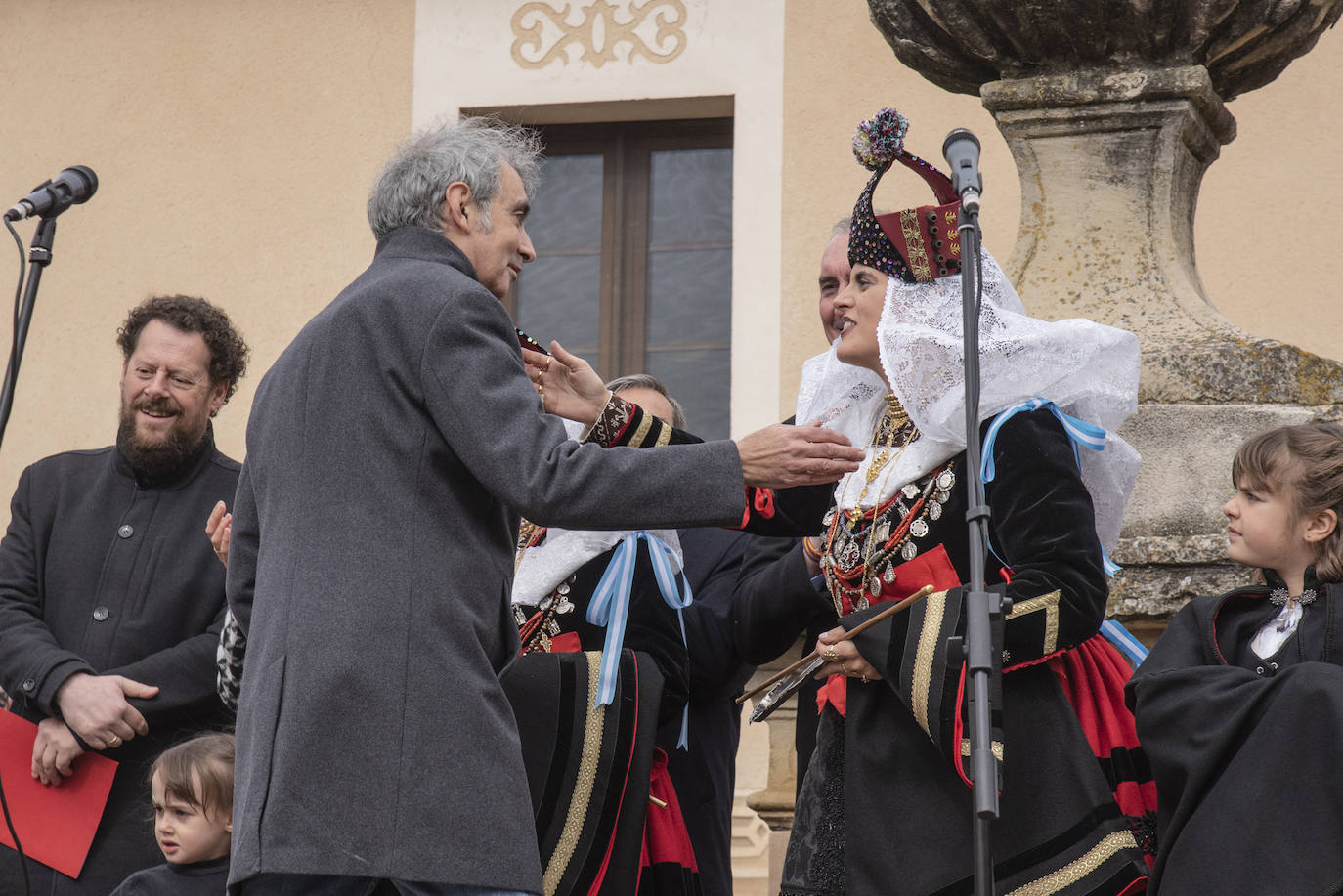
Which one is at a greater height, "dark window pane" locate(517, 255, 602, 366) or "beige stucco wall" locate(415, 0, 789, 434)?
"beige stucco wall" locate(415, 0, 789, 434)

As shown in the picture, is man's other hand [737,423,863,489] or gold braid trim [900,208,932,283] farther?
gold braid trim [900,208,932,283]

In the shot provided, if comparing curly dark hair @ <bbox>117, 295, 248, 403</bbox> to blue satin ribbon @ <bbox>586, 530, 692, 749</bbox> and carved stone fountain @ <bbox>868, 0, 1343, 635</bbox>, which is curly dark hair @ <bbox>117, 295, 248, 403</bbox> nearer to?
blue satin ribbon @ <bbox>586, 530, 692, 749</bbox>

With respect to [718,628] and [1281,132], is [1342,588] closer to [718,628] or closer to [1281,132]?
[718,628]

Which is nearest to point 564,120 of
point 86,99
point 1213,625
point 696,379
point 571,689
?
point 696,379

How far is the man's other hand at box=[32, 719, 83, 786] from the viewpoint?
12.9ft

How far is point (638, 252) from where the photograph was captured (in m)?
7.92

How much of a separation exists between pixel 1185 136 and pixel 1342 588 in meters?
1.43

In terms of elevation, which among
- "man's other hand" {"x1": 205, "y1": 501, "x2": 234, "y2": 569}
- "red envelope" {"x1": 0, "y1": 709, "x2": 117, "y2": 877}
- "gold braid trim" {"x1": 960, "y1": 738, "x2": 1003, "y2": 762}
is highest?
"man's other hand" {"x1": 205, "y1": 501, "x2": 234, "y2": 569}

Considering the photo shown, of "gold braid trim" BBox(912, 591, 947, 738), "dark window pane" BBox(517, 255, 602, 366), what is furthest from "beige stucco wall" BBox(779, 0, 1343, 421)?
"gold braid trim" BBox(912, 591, 947, 738)

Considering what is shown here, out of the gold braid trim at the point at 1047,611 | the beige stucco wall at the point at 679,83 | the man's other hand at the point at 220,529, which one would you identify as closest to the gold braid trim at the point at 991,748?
the gold braid trim at the point at 1047,611

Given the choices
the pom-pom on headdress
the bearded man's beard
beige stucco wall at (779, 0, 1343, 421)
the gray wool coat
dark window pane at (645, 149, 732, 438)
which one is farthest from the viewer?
dark window pane at (645, 149, 732, 438)

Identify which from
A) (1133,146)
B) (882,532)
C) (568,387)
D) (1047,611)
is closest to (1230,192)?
(1133,146)

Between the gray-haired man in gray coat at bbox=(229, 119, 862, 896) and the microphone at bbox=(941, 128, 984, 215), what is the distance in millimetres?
474

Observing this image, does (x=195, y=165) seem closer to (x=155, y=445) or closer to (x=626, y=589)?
(x=155, y=445)
